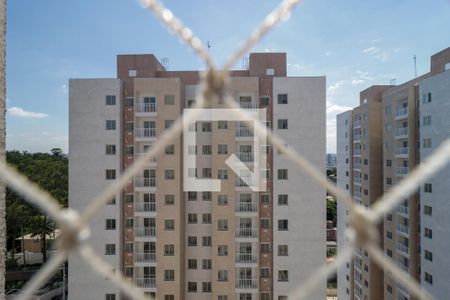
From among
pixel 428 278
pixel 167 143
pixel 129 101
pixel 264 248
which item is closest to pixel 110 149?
pixel 129 101

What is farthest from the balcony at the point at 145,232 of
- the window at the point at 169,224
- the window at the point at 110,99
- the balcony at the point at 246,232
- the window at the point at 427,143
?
the window at the point at 427,143

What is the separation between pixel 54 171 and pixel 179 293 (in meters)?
8.33

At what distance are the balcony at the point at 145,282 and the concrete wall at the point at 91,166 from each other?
0.54 meters

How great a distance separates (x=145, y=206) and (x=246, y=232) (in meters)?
2.58

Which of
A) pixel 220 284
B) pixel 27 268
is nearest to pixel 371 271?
pixel 220 284

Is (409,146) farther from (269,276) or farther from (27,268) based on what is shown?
(27,268)

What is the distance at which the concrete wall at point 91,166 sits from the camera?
6230mm

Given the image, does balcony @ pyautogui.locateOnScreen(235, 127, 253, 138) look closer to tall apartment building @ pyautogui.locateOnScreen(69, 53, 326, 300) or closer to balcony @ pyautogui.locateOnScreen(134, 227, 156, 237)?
tall apartment building @ pyautogui.locateOnScreen(69, 53, 326, 300)

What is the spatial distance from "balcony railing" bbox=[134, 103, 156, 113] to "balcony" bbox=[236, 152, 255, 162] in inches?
95.1

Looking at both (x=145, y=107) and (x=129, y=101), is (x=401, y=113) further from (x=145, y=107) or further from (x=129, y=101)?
(x=129, y=101)

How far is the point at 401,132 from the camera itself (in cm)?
924

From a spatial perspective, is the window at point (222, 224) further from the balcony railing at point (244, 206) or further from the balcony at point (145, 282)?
the balcony at point (145, 282)

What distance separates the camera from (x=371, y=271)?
34.3 feet

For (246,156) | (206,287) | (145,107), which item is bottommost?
(206,287)
